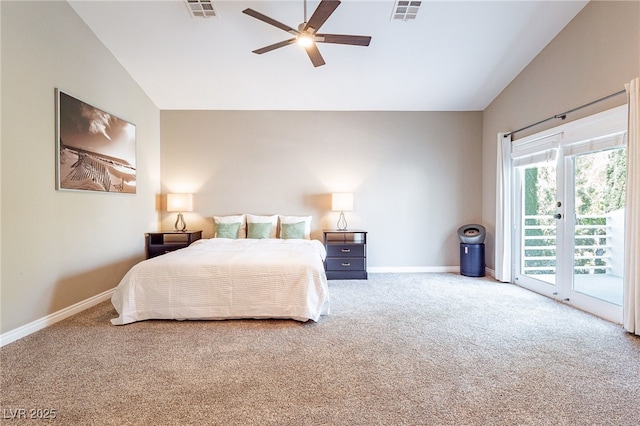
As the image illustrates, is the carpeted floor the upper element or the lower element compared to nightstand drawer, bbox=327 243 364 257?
lower

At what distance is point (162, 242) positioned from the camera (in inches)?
181

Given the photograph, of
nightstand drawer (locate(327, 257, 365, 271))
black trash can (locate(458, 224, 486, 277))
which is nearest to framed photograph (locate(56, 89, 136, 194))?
nightstand drawer (locate(327, 257, 365, 271))

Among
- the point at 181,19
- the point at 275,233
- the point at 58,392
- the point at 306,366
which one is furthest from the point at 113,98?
the point at 306,366

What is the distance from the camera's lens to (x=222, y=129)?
198 inches

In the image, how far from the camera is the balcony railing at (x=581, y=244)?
306cm

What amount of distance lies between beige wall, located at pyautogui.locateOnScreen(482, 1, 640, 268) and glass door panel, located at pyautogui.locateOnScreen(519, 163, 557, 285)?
2.02 feet

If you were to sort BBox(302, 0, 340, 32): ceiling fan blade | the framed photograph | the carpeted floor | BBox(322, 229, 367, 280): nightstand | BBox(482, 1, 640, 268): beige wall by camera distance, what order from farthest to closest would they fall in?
1. BBox(322, 229, 367, 280): nightstand
2. the framed photograph
3. BBox(482, 1, 640, 268): beige wall
4. BBox(302, 0, 340, 32): ceiling fan blade
5. the carpeted floor

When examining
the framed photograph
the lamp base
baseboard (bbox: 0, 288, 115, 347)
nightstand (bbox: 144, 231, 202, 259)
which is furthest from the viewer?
the lamp base

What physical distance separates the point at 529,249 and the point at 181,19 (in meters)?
5.27

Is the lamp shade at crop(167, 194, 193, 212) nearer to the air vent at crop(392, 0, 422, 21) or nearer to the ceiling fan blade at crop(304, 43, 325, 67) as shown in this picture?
the ceiling fan blade at crop(304, 43, 325, 67)

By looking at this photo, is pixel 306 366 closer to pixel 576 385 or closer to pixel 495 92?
pixel 576 385

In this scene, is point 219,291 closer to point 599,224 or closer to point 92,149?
point 92,149

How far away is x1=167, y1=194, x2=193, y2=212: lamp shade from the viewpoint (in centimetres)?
468

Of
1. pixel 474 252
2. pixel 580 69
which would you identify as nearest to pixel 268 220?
pixel 474 252
